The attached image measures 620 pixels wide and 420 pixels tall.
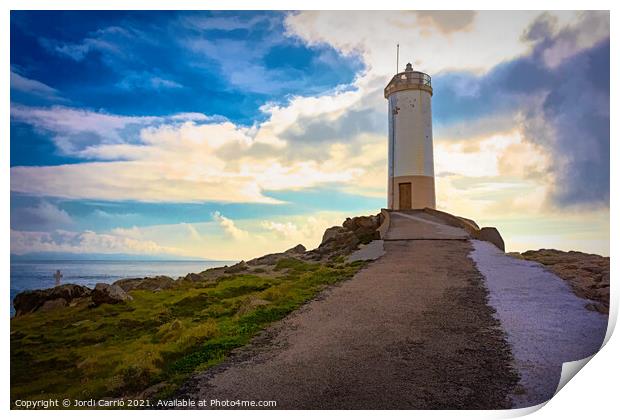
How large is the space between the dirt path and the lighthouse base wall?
13576mm

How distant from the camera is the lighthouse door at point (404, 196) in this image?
2330 centimetres

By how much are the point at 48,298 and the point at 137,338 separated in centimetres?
296

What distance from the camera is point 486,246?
Result: 1572 cm

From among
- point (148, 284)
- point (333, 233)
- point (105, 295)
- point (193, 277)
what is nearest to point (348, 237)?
point (333, 233)

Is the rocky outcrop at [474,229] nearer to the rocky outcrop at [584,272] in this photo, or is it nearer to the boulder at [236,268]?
the rocky outcrop at [584,272]

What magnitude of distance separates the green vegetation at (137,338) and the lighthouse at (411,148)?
13231 mm

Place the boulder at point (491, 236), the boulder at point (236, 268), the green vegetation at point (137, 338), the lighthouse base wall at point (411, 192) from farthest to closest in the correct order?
the lighthouse base wall at point (411, 192), the boulder at point (491, 236), the boulder at point (236, 268), the green vegetation at point (137, 338)

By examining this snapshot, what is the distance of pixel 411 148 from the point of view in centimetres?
2298

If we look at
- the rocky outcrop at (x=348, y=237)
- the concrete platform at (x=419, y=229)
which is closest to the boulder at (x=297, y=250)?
the rocky outcrop at (x=348, y=237)

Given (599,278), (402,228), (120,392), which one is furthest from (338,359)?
(402,228)

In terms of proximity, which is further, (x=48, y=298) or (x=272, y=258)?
(x=272, y=258)

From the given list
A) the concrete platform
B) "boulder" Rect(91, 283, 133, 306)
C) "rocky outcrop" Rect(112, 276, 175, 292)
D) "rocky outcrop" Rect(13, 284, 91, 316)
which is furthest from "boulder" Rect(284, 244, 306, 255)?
"rocky outcrop" Rect(13, 284, 91, 316)

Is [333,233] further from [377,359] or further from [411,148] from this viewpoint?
[377,359]

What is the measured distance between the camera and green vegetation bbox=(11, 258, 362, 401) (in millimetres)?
6795
